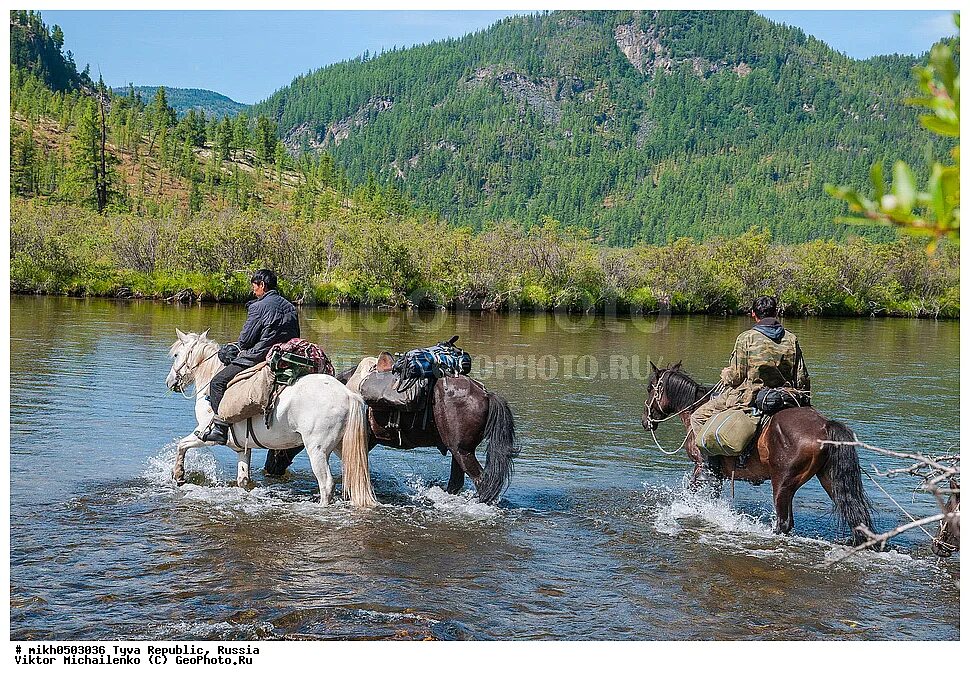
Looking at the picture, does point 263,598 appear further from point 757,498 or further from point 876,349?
point 876,349

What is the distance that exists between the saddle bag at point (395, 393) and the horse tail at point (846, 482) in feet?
14.4

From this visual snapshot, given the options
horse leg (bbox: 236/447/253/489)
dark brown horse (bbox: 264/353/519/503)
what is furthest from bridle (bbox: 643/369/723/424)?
horse leg (bbox: 236/447/253/489)

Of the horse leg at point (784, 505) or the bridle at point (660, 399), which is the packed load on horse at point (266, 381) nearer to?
the bridle at point (660, 399)

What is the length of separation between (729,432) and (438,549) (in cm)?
327

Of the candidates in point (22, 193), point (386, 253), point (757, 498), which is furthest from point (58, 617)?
point (22, 193)

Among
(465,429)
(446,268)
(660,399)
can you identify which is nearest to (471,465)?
(465,429)

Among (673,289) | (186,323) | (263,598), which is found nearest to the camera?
(263,598)

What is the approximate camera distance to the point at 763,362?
29.9 ft

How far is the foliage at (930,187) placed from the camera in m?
2.04

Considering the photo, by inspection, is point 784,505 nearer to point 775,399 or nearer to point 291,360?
point 775,399

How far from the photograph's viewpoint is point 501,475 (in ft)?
32.1

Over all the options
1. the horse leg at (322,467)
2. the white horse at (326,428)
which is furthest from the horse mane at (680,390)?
the horse leg at (322,467)

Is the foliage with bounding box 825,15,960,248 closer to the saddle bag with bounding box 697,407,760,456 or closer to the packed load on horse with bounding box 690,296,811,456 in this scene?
the packed load on horse with bounding box 690,296,811,456

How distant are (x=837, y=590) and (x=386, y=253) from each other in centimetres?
5505
